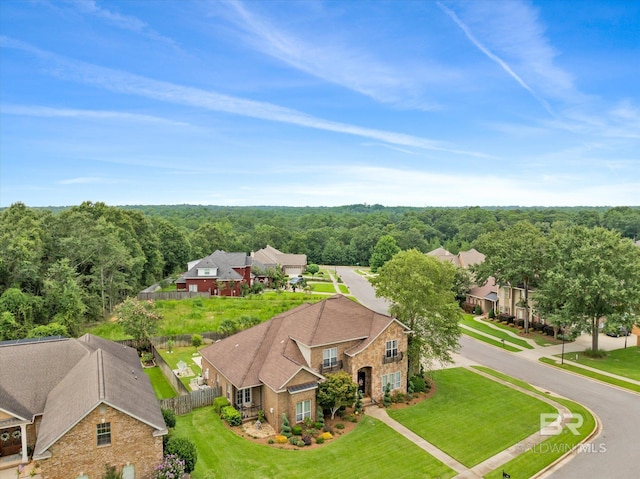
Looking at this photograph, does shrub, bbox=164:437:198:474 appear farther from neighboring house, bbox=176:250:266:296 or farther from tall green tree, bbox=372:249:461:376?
neighboring house, bbox=176:250:266:296

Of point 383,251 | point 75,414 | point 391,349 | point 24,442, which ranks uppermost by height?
point 383,251

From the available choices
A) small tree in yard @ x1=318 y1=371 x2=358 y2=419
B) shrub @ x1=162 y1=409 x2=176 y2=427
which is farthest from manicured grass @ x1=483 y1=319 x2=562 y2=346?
shrub @ x1=162 y1=409 x2=176 y2=427

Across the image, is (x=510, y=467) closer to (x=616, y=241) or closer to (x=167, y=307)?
(x=616, y=241)

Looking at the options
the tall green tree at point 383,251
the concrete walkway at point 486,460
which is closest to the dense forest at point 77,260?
the concrete walkway at point 486,460

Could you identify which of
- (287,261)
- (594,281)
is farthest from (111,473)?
(287,261)

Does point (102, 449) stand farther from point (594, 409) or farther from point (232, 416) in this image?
point (594, 409)

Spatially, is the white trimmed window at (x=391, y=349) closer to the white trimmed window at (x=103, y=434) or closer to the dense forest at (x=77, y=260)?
the white trimmed window at (x=103, y=434)
